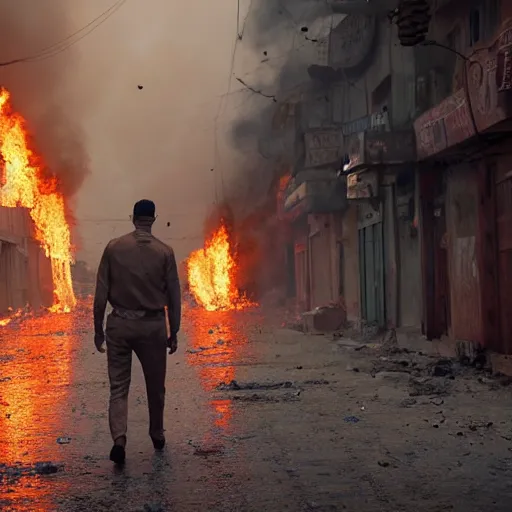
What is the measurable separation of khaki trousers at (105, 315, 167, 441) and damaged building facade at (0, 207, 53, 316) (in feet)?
113

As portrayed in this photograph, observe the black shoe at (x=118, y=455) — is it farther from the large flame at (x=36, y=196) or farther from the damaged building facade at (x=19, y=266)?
the large flame at (x=36, y=196)

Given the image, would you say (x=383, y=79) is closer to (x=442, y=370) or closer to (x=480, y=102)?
(x=480, y=102)

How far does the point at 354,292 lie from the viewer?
953 inches

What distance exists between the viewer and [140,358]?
6.32m

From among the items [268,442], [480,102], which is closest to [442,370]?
[480,102]

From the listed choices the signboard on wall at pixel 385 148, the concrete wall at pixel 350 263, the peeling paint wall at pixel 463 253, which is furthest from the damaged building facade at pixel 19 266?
the peeling paint wall at pixel 463 253

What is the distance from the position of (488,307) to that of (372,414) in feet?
15.8

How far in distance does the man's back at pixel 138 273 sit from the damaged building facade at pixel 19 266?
34.4m

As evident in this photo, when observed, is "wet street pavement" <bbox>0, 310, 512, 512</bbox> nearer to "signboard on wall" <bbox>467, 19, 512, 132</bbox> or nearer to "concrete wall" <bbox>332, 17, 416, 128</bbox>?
"signboard on wall" <bbox>467, 19, 512, 132</bbox>

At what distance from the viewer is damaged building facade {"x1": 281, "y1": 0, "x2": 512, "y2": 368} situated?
11.8 m

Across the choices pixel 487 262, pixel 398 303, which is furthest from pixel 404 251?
pixel 487 262

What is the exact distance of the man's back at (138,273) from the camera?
249 inches

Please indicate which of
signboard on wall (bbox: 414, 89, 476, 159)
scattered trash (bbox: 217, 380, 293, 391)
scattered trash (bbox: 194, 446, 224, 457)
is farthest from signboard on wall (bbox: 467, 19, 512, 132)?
scattered trash (bbox: 194, 446, 224, 457)

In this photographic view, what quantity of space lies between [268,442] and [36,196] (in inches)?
1646
